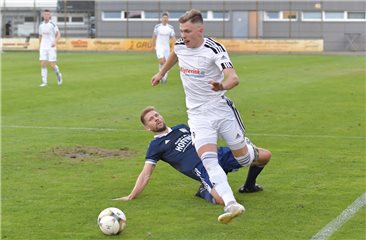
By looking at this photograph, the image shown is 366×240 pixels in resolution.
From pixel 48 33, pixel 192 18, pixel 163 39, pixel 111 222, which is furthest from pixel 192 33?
pixel 163 39

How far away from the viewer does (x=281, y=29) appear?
59.3 meters

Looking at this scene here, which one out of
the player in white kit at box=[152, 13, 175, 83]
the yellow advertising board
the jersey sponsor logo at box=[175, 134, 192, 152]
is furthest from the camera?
the yellow advertising board

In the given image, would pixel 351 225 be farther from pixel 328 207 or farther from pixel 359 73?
pixel 359 73

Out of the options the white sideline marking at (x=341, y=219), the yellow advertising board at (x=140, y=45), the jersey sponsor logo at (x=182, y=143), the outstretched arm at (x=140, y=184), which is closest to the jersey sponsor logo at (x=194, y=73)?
the jersey sponsor logo at (x=182, y=143)

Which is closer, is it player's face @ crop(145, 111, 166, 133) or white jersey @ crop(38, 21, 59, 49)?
player's face @ crop(145, 111, 166, 133)

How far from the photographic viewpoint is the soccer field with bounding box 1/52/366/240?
754 cm

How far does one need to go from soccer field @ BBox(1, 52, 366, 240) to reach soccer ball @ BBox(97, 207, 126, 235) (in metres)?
0.07

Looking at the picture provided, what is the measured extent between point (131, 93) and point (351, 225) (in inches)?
567

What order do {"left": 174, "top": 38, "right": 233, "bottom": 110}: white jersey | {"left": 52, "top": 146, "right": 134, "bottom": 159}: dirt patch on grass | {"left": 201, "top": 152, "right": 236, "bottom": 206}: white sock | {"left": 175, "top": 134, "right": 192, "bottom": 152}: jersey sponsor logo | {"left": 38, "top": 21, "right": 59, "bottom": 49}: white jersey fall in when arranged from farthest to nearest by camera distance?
{"left": 38, "top": 21, "right": 59, "bottom": 49}: white jersey → {"left": 52, "top": 146, "right": 134, "bottom": 159}: dirt patch on grass → {"left": 175, "top": 134, "right": 192, "bottom": 152}: jersey sponsor logo → {"left": 174, "top": 38, "right": 233, "bottom": 110}: white jersey → {"left": 201, "top": 152, "right": 236, "bottom": 206}: white sock

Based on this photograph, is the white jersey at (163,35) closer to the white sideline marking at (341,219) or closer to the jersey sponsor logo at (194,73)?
the white sideline marking at (341,219)

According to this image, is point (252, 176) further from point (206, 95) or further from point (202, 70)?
point (202, 70)

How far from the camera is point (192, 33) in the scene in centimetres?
765

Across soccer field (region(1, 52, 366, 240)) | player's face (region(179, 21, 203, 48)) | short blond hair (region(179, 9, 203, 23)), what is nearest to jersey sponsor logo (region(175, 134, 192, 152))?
soccer field (region(1, 52, 366, 240))

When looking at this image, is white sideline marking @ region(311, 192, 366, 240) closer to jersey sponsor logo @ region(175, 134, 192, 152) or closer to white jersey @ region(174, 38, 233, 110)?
white jersey @ region(174, 38, 233, 110)
